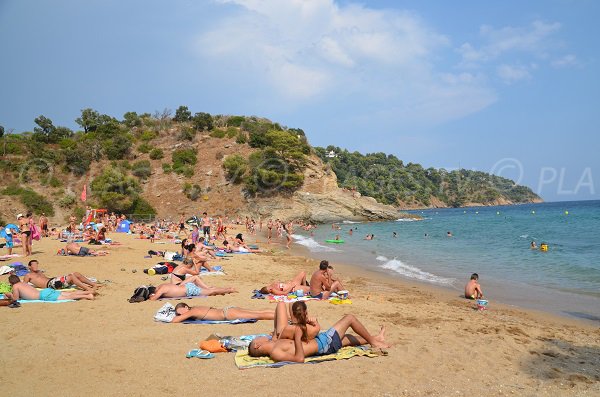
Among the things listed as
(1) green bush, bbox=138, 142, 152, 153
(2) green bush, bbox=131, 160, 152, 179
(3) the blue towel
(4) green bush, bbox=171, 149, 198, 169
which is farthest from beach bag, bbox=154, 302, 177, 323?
(1) green bush, bbox=138, 142, 152, 153

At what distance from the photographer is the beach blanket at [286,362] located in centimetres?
440

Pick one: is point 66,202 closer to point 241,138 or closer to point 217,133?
point 217,133

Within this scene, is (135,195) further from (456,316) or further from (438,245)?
(456,316)

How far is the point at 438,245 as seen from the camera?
20.5 meters

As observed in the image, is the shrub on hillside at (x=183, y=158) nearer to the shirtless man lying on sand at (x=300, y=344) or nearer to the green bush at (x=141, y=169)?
the green bush at (x=141, y=169)

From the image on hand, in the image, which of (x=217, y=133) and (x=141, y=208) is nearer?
(x=141, y=208)

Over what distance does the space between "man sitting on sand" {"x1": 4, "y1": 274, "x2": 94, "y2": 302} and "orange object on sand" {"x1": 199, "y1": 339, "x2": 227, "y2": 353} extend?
3444 millimetres

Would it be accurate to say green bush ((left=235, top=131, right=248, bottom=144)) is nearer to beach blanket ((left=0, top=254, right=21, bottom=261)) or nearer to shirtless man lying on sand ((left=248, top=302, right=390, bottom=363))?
beach blanket ((left=0, top=254, right=21, bottom=261))

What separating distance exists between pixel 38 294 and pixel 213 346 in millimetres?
4205

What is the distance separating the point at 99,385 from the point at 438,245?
18.8 meters

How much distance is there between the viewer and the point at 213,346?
4.85m

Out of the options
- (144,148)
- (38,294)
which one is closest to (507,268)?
(38,294)

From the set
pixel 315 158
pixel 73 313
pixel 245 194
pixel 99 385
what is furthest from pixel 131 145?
pixel 99 385

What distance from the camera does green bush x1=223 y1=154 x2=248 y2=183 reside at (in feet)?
136
